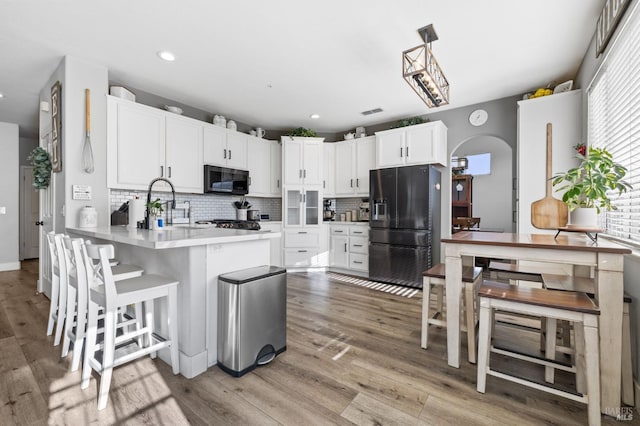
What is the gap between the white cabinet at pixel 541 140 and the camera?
310cm

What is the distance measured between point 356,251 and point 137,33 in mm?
3965

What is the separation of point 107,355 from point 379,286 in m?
3.34

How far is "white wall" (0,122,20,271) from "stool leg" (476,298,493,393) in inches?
292

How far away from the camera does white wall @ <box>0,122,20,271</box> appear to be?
5.03 meters

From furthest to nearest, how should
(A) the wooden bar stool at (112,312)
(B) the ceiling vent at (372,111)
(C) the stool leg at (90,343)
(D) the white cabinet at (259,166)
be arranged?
(D) the white cabinet at (259,166) < (B) the ceiling vent at (372,111) < (C) the stool leg at (90,343) < (A) the wooden bar stool at (112,312)

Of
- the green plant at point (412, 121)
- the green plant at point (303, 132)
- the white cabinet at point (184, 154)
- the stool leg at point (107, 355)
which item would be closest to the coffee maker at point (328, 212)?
the green plant at point (303, 132)

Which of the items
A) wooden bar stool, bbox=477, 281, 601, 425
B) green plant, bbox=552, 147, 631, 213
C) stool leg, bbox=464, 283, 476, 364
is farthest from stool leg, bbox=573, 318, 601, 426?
green plant, bbox=552, 147, 631, 213

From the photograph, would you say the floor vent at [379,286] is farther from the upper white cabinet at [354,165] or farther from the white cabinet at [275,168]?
the white cabinet at [275,168]

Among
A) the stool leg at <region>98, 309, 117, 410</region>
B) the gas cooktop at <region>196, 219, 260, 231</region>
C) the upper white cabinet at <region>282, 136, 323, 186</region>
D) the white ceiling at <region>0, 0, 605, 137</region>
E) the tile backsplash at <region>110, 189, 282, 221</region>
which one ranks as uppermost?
the white ceiling at <region>0, 0, 605, 137</region>

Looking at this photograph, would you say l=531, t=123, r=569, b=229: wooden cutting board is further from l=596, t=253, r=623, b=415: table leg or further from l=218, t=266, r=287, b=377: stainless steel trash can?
l=218, t=266, r=287, b=377: stainless steel trash can

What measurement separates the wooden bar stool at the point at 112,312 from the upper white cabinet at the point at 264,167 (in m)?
3.16

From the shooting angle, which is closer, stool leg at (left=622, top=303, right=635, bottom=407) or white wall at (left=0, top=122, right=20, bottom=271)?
stool leg at (left=622, top=303, right=635, bottom=407)

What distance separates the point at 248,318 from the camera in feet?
6.07

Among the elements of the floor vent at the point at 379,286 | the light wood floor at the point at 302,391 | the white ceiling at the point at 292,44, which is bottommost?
the floor vent at the point at 379,286
